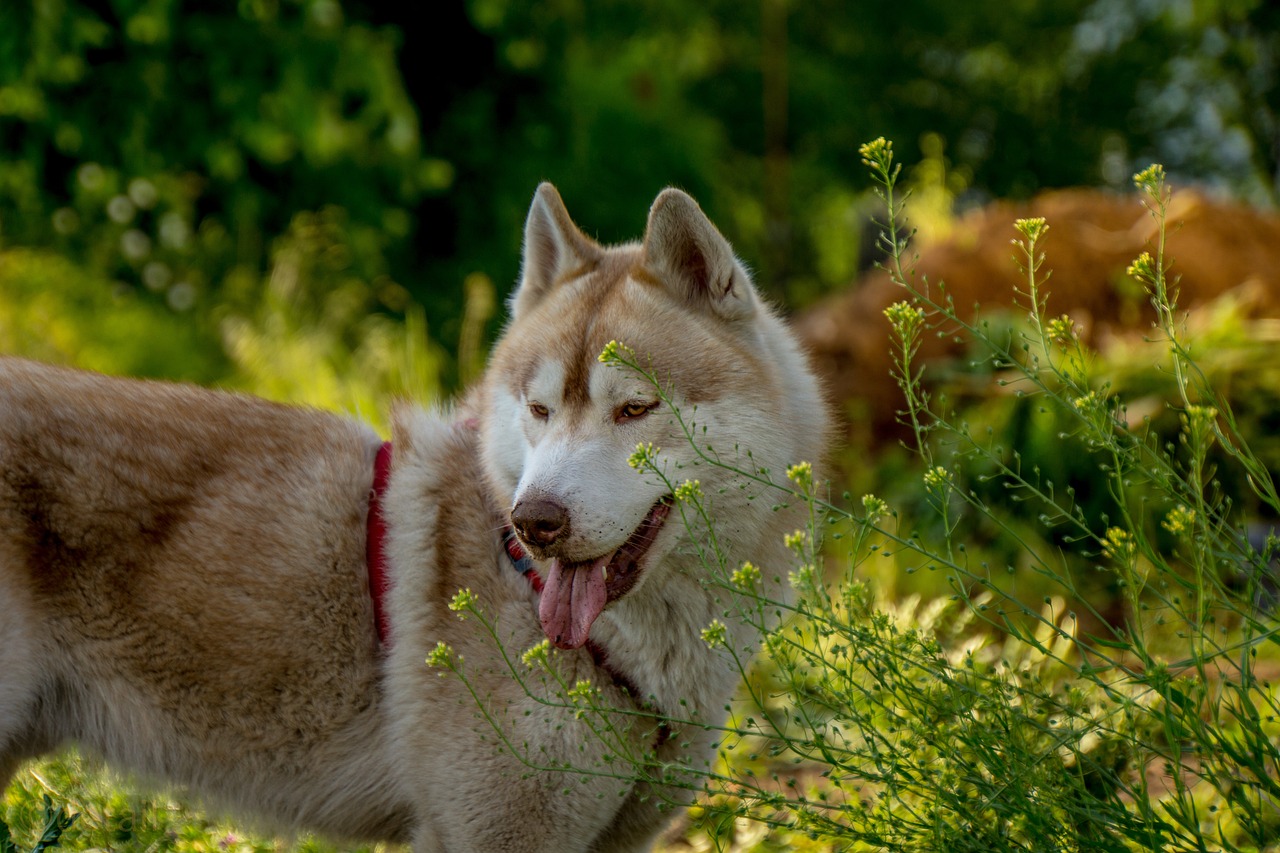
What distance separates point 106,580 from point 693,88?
17913 millimetres

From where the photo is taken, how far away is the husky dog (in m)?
2.60

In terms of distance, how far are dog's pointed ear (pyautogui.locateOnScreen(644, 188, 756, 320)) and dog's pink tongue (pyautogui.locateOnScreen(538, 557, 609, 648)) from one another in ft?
2.50

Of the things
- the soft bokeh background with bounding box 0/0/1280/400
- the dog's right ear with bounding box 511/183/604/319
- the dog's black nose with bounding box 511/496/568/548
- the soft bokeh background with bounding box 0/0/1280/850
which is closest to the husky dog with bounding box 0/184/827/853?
the dog's black nose with bounding box 511/496/568/548

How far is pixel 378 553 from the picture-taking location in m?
2.85

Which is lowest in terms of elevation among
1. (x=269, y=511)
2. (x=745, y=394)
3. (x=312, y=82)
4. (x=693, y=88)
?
(x=269, y=511)

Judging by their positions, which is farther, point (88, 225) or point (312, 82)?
point (88, 225)

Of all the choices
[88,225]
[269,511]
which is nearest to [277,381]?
[88,225]

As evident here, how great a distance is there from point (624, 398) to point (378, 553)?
0.74 meters

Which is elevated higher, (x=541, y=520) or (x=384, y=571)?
(x=541, y=520)

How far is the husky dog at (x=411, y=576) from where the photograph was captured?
2.60 metres

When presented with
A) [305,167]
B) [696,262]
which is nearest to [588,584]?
[696,262]

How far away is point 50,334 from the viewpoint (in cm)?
719

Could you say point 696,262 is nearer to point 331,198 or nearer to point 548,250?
point 548,250

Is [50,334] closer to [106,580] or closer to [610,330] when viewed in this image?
[106,580]
